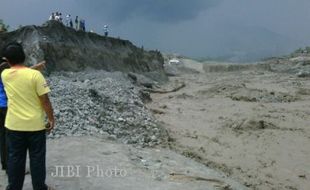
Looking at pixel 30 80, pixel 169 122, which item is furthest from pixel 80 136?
pixel 169 122

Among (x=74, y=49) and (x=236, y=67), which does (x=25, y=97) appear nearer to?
(x=74, y=49)

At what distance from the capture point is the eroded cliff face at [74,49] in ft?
94.5

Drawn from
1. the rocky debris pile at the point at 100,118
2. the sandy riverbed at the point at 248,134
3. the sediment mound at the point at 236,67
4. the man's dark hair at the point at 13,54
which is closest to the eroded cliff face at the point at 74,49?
the sandy riverbed at the point at 248,134

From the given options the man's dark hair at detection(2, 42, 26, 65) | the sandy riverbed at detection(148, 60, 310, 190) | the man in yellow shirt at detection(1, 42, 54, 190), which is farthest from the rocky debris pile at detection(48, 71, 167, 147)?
the man's dark hair at detection(2, 42, 26, 65)

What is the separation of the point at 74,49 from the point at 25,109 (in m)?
26.5

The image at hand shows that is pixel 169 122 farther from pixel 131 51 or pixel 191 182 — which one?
pixel 131 51

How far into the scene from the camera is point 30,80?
6512mm

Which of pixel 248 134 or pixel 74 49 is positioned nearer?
pixel 248 134

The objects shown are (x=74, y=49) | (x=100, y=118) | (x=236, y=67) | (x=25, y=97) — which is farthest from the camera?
(x=236, y=67)

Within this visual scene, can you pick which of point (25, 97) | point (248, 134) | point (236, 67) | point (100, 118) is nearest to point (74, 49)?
point (248, 134)

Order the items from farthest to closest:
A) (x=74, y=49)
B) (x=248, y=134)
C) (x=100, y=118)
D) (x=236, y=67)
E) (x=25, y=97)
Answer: (x=236, y=67), (x=74, y=49), (x=248, y=134), (x=100, y=118), (x=25, y=97)

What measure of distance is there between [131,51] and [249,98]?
58.1 feet

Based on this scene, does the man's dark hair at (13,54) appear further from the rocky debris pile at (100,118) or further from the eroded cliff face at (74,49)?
the eroded cliff face at (74,49)

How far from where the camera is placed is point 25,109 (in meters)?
6.60
